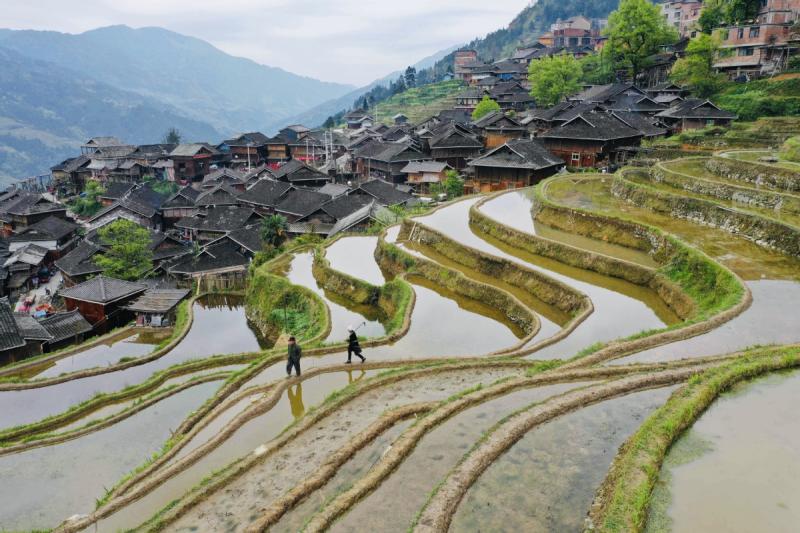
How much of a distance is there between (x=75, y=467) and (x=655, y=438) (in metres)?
13.1

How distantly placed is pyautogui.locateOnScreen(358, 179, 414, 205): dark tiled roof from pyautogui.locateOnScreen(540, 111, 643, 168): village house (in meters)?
13.0

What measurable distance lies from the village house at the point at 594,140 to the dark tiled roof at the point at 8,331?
3722 cm

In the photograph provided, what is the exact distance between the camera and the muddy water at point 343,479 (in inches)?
327

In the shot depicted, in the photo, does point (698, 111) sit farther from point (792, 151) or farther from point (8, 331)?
point (8, 331)

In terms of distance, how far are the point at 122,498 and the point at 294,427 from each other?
344 centimetres

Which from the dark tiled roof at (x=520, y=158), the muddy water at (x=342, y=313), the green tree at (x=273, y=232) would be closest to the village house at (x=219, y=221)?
the green tree at (x=273, y=232)

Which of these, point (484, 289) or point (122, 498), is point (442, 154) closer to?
Answer: point (484, 289)

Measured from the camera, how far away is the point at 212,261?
3669 centimetres

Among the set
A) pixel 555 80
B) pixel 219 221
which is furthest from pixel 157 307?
pixel 555 80

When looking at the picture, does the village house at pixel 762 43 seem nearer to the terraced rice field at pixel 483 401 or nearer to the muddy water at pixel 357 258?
the terraced rice field at pixel 483 401

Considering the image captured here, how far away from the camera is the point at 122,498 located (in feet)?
32.1

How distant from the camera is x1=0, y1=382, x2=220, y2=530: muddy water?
1130 cm

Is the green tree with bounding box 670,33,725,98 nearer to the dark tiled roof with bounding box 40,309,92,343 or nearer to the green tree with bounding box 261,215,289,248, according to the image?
the green tree with bounding box 261,215,289,248

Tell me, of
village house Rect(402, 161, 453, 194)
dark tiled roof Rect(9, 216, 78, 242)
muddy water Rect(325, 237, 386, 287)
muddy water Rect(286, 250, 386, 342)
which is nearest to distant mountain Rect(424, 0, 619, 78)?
village house Rect(402, 161, 453, 194)
